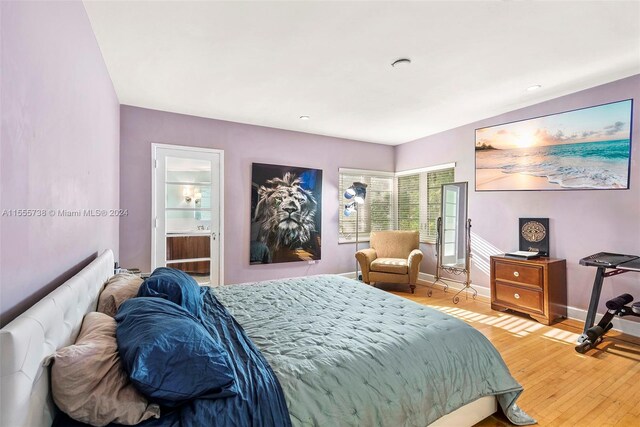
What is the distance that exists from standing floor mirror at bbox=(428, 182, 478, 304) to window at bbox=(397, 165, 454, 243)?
0.63 feet

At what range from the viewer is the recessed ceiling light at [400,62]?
2641 mm

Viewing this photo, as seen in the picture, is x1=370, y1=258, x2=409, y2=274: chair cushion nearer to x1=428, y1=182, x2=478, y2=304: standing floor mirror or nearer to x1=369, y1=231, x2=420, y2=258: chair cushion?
x1=369, y1=231, x2=420, y2=258: chair cushion

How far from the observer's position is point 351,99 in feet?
11.8

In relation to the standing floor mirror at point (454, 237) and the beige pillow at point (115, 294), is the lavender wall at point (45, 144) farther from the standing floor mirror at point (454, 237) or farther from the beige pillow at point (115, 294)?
the standing floor mirror at point (454, 237)

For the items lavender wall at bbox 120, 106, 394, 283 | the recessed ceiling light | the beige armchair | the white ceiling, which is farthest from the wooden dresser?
the recessed ceiling light

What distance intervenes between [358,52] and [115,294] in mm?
2465

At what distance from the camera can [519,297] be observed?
3.59 meters

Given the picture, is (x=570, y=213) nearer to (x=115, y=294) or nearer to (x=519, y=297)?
(x=519, y=297)

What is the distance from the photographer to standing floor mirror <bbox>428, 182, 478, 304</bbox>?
4605 millimetres

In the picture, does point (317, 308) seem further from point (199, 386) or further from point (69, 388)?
point (69, 388)

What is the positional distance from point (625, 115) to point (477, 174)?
1646 millimetres

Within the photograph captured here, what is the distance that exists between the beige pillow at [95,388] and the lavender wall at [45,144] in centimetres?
24

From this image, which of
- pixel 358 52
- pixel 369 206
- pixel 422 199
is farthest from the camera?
pixel 369 206

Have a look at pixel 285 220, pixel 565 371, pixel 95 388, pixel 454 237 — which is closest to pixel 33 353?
pixel 95 388
